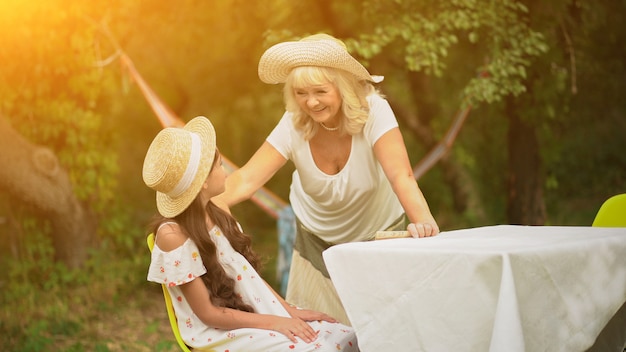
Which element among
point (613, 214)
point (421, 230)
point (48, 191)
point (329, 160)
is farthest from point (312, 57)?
point (48, 191)

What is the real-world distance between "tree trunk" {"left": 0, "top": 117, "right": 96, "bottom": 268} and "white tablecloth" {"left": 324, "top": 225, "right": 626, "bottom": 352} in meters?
3.73

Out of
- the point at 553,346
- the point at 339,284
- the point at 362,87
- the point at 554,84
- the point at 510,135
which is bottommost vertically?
the point at 510,135

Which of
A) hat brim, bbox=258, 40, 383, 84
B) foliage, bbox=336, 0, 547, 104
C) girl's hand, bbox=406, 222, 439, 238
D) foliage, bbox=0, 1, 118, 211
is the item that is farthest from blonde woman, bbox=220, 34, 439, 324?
foliage, bbox=0, 1, 118, 211

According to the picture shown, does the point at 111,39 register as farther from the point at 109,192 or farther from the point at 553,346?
the point at 553,346

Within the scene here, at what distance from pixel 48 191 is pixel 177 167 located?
→ 139 inches

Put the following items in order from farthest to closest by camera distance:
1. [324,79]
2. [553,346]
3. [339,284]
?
[324,79] < [339,284] < [553,346]

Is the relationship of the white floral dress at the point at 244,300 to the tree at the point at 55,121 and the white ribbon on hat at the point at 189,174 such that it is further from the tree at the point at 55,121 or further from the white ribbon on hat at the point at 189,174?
the tree at the point at 55,121

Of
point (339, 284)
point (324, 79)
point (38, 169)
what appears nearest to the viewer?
point (339, 284)

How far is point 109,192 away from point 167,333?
1.66 m

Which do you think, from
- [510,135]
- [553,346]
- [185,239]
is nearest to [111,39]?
[510,135]

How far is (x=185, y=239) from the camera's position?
254cm

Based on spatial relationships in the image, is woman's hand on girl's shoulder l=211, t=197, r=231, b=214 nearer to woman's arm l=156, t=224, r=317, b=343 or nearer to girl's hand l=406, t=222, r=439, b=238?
woman's arm l=156, t=224, r=317, b=343

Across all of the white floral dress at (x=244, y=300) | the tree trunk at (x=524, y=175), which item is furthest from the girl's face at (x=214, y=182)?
the tree trunk at (x=524, y=175)

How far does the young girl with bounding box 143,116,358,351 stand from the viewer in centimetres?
250
